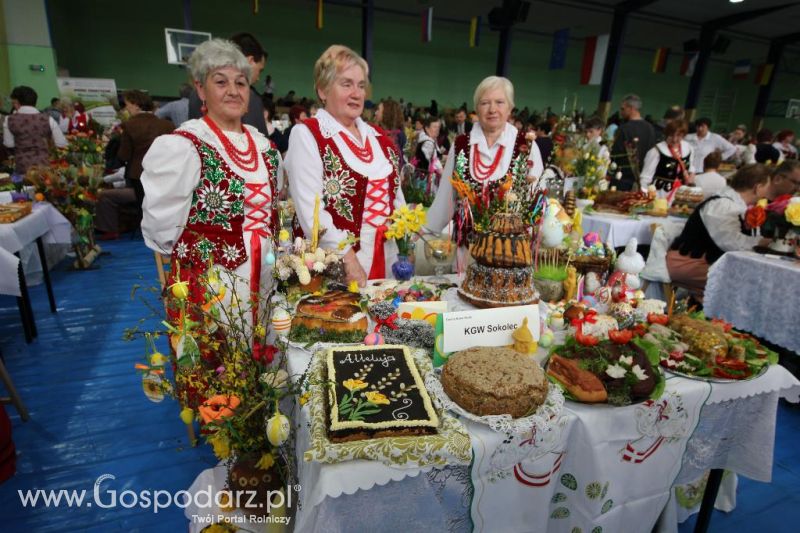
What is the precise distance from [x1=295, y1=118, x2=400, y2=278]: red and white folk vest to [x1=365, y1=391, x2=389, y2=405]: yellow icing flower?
3.44ft

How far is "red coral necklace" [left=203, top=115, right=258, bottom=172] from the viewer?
1.75 metres

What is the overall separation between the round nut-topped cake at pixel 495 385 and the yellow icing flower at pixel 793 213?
249 centimetres

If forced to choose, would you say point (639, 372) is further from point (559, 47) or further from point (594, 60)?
point (559, 47)

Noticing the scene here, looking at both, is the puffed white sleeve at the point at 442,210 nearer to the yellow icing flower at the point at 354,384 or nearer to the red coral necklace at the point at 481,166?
the red coral necklace at the point at 481,166

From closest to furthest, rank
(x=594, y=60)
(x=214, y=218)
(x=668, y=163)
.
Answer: (x=214, y=218) < (x=668, y=163) < (x=594, y=60)

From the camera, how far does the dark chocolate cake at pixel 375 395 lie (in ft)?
3.06

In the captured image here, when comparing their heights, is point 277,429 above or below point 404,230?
below

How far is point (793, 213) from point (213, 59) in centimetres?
317

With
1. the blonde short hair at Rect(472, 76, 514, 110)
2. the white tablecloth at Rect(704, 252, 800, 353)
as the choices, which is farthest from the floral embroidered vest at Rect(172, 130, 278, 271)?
the white tablecloth at Rect(704, 252, 800, 353)

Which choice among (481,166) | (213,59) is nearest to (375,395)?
(213,59)

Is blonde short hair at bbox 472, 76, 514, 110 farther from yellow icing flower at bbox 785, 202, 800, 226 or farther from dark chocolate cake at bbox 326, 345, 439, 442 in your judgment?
yellow icing flower at bbox 785, 202, 800, 226

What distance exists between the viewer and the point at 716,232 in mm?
3086

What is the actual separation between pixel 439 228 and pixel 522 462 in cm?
151

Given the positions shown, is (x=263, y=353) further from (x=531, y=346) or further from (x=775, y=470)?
(x=775, y=470)
